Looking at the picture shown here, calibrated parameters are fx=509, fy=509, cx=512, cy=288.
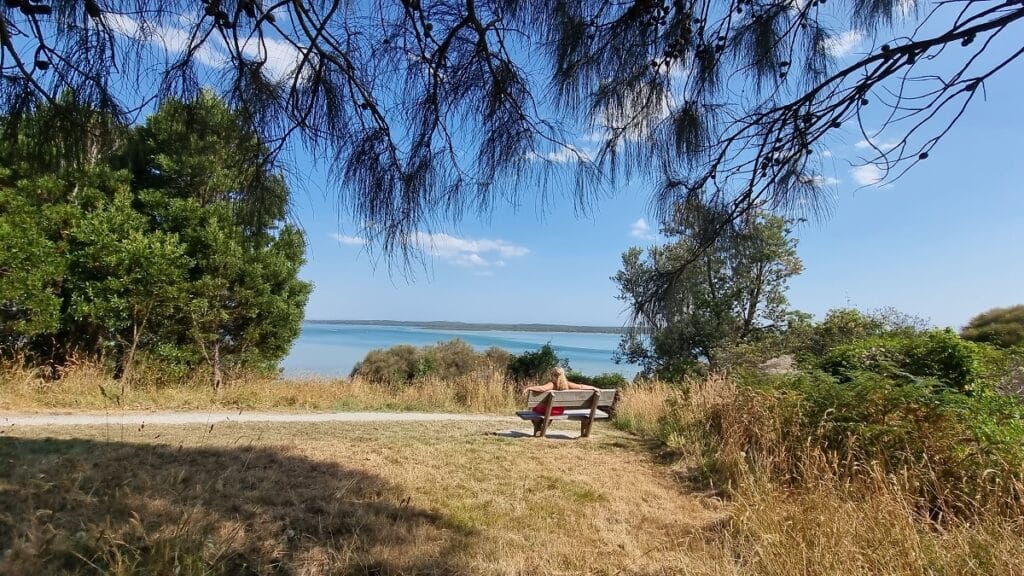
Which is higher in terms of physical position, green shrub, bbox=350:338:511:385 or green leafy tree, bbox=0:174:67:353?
green leafy tree, bbox=0:174:67:353

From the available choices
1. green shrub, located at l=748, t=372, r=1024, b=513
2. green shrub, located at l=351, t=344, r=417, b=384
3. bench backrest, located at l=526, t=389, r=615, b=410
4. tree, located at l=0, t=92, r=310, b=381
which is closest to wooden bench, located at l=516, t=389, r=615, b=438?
bench backrest, located at l=526, t=389, r=615, b=410

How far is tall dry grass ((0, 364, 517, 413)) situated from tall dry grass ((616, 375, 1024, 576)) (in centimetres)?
574

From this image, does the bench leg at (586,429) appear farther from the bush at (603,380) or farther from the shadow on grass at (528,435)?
the bush at (603,380)

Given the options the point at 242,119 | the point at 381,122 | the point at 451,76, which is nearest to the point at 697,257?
the point at 451,76

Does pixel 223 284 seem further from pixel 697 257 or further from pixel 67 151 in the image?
pixel 697 257

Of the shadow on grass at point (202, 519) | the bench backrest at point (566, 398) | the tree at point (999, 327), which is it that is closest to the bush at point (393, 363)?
the bench backrest at point (566, 398)

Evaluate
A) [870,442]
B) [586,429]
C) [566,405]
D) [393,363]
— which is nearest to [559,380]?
[566,405]

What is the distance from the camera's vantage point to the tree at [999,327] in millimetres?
10087

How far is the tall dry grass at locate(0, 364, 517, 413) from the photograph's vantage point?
7.09 meters

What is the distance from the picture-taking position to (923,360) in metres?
5.99

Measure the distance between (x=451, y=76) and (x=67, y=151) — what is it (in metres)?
1.65

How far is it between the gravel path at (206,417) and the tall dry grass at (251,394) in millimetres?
358

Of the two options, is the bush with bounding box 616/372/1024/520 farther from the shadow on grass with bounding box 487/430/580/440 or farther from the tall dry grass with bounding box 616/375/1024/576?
the shadow on grass with bounding box 487/430/580/440

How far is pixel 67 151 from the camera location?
2150mm
